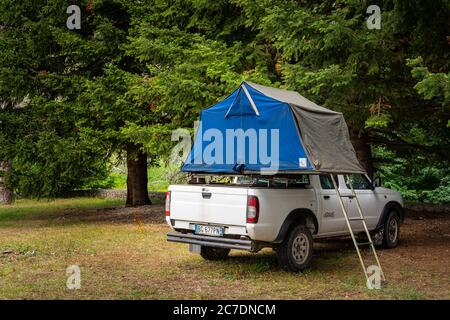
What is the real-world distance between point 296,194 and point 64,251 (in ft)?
16.9

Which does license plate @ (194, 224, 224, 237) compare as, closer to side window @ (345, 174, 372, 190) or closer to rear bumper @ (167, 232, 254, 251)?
rear bumper @ (167, 232, 254, 251)

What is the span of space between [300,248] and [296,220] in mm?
485

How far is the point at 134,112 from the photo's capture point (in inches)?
656

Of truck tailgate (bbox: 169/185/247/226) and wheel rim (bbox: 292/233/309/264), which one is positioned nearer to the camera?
truck tailgate (bbox: 169/185/247/226)

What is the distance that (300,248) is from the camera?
30.0 feet

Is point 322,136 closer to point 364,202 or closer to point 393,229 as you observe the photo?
point 364,202

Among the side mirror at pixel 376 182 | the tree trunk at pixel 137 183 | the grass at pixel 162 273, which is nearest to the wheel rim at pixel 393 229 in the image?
the side mirror at pixel 376 182

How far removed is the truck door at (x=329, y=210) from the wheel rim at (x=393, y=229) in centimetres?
184

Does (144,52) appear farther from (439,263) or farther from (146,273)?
(439,263)

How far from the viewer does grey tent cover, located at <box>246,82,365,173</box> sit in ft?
27.9

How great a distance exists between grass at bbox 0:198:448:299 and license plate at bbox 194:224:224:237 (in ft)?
2.32

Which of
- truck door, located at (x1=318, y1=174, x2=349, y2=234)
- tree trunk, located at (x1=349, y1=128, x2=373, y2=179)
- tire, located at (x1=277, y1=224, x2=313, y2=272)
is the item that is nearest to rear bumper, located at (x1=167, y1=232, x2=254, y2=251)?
tire, located at (x1=277, y1=224, x2=313, y2=272)

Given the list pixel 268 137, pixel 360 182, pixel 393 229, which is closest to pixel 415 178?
pixel 393 229

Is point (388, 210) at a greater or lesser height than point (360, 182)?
lesser
